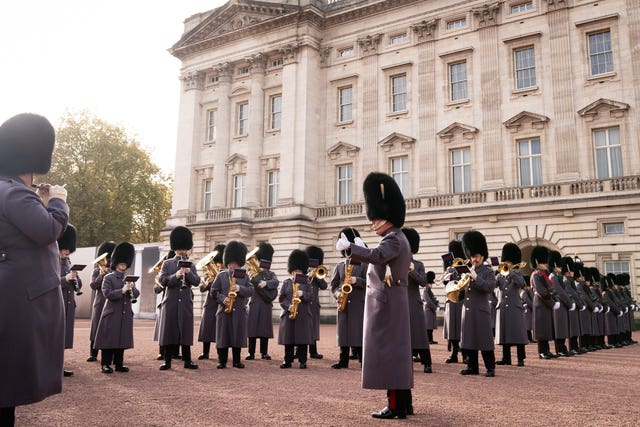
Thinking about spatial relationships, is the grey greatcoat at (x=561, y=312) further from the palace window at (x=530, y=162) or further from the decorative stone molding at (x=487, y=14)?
the decorative stone molding at (x=487, y=14)

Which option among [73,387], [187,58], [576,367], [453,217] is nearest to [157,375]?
[73,387]

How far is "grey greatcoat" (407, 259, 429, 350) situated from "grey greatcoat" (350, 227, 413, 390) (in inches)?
137

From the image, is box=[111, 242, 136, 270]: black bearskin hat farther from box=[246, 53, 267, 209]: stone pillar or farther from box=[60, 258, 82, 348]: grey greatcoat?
box=[246, 53, 267, 209]: stone pillar

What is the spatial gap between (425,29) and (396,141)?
210 inches

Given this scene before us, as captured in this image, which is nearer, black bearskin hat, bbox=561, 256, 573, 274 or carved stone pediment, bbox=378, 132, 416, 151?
black bearskin hat, bbox=561, 256, 573, 274

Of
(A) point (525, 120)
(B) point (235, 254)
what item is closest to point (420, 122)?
(A) point (525, 120)

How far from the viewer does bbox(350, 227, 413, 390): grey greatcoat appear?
525 centimetres

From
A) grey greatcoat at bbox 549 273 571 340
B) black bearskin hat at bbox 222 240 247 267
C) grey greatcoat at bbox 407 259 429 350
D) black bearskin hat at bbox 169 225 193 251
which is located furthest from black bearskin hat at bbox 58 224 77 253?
grey greatcoat at bbox 549 273 571 340

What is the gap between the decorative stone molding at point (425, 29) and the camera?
26266mm

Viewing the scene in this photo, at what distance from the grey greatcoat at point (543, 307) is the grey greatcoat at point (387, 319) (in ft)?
22.8

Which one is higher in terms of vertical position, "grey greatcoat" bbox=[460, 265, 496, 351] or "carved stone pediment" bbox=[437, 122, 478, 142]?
"carved stone pediment" bbox=[437, 122, 478, 142]

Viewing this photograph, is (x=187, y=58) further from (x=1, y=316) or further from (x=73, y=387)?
(x=1, y=316)

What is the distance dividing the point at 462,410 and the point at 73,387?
4.85m

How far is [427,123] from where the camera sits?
2602 centimetres
